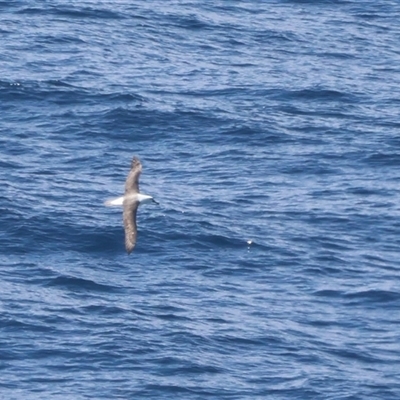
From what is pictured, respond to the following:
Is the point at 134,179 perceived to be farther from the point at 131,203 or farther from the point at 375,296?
the point at 375,296

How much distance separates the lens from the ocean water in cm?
5203

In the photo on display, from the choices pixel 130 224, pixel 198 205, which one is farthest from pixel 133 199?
pixel 198 205

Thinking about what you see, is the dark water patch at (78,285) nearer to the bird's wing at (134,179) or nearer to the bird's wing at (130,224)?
the bird's wing at (134,179)

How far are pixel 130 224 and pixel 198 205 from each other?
56.0 feet

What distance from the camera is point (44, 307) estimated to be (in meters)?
54.6

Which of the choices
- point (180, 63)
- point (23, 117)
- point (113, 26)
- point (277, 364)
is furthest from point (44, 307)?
point (113, 26)

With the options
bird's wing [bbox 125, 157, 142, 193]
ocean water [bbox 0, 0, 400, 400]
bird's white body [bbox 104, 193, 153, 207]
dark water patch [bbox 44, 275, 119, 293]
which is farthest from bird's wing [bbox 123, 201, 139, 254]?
dark water patch [bbox 44, 275, 119, 293]

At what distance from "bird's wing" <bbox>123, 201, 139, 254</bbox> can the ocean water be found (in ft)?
22.1

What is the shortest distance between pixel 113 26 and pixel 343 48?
→ 1276cm

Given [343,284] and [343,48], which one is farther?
[343,48]

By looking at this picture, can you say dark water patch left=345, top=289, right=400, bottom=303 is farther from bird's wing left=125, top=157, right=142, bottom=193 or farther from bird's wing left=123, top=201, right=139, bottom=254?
bird's wing left=123, top=201, right=139, bottom=254

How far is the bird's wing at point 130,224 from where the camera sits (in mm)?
44844

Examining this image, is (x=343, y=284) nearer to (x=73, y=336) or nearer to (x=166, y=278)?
(x=166, y=278)

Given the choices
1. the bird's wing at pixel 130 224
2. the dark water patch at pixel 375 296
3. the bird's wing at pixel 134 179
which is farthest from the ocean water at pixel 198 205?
the bird's wing at pixel 134 179
